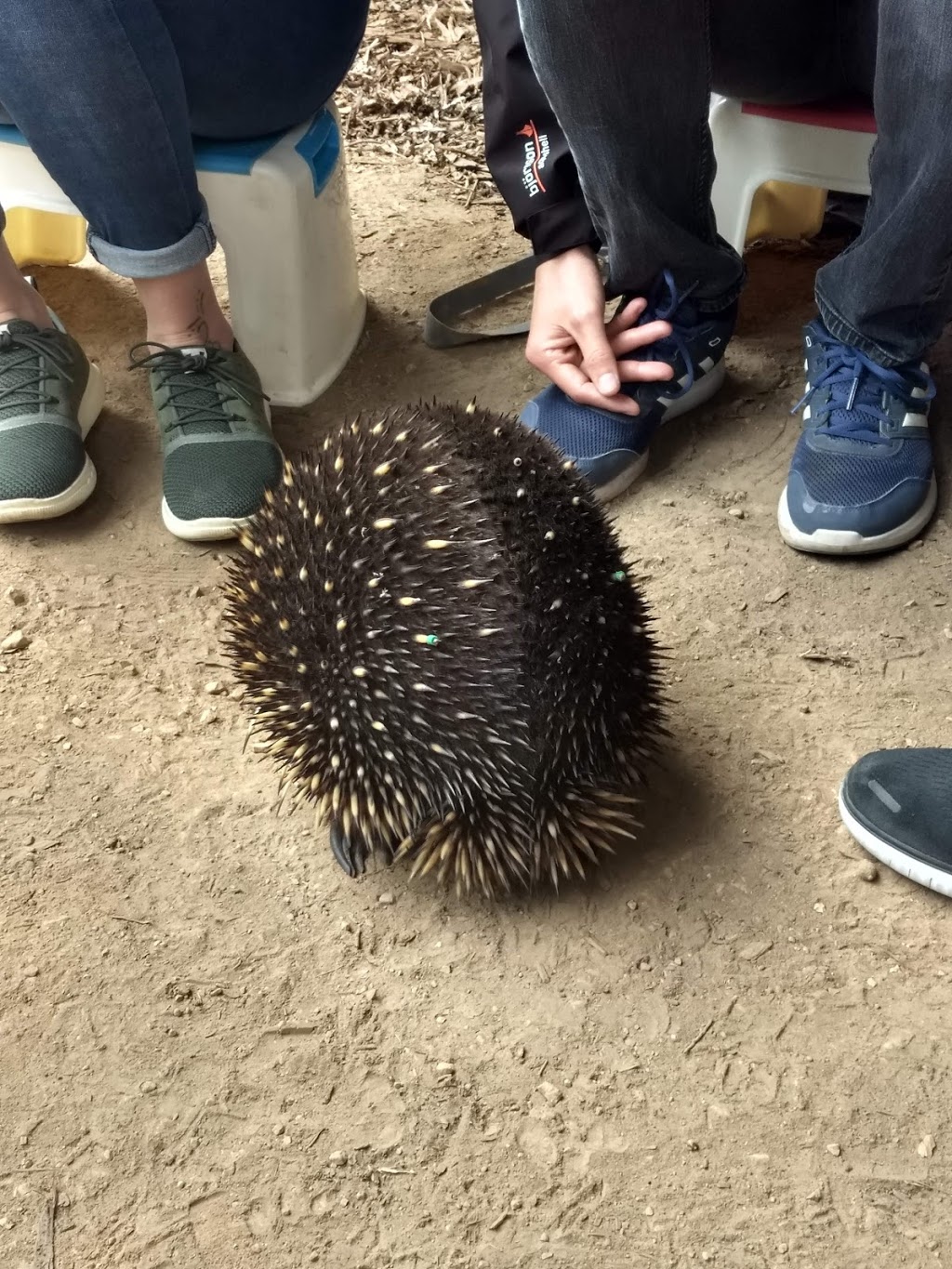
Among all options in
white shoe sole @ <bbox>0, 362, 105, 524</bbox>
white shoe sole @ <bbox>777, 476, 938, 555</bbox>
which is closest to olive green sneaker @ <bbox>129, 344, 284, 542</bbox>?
white shoe sole @ <bbox>0, 362, 105, 524</bbox>

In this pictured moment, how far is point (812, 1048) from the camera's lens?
1343mm

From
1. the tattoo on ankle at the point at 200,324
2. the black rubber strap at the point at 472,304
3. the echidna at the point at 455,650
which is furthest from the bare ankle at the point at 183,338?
the echidna at the point at 455,650

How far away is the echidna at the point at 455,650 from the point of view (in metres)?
1.24

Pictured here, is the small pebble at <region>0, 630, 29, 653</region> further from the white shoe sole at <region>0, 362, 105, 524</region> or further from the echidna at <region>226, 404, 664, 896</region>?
the echidna at <region>226, 404, 664, 896</region>

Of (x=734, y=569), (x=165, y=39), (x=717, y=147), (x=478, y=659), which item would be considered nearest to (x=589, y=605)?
(x=478, y=659)

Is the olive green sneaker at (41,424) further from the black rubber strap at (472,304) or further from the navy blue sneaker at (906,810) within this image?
the navy blue sneaker at (906,810)

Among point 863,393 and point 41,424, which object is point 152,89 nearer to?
point 41,424

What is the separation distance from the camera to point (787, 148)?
85.9 inches

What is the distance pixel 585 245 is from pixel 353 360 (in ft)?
1.91

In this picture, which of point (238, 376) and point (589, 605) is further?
point (238, 376)

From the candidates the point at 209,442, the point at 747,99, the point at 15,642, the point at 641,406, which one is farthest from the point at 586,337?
the point at 15,642

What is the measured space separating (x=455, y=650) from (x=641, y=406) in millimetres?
982

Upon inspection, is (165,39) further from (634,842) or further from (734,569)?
(634,842)

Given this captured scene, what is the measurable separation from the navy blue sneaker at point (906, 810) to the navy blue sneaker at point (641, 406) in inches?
28.9
